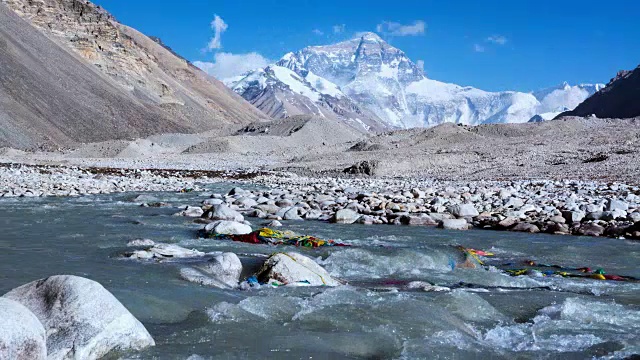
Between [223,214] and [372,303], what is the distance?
334 inches

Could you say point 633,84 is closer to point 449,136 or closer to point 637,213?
point 449,136

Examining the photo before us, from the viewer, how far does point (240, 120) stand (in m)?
150

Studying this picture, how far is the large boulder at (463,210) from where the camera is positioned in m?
16.1

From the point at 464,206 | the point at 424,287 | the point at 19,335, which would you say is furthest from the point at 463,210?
the point at 19,335

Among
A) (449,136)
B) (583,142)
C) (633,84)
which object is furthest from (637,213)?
(633,84)

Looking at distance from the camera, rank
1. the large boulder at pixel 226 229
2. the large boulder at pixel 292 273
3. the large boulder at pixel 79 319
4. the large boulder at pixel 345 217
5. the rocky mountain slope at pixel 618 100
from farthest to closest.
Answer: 1. the rocky mountain slope at pixel 618 100
2. the large boulder at pixel 345 217
3. the large boulder at pixel 226 229
4. the large boulder at pixel 292 273
5. the large boulder at pixel 79 319

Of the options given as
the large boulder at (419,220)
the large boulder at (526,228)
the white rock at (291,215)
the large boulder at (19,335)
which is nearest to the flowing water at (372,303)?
the large boulder at (19,335)

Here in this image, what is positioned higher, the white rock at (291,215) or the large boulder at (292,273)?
the white rock at (291,215)

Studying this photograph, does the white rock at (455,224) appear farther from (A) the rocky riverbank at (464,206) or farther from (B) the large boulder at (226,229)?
(B) the large boulder at (226,229)

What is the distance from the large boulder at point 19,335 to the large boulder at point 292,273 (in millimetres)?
3813

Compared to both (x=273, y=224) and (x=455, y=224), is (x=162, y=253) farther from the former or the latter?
(x=455, y=224)

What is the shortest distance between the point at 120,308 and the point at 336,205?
1265 cm

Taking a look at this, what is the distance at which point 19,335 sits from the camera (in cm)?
438

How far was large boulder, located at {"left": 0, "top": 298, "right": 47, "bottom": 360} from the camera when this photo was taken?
4.27 meters
